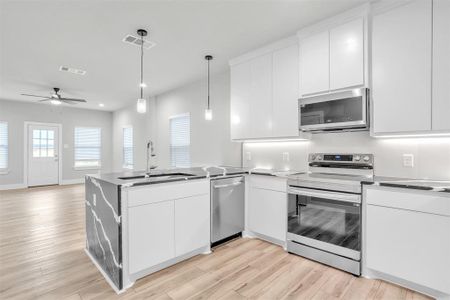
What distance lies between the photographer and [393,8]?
221 cm

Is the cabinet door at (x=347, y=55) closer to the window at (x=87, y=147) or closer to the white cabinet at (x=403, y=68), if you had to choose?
the white cabinet at (x=403, y=68)

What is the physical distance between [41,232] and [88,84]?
3.32m

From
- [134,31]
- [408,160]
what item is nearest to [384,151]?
[408,160]

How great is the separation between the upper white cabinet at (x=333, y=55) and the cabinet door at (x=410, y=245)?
1356 mm

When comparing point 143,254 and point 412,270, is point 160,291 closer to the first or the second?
point 143,254

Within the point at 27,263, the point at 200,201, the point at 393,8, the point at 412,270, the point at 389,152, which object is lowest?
the point at 27,263

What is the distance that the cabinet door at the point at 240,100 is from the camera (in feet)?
11.5

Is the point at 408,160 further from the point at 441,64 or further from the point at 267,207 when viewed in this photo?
the point at 267,207

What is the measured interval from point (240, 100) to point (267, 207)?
1703 millimetres

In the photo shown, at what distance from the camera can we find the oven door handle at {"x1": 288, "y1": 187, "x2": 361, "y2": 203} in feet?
7.20

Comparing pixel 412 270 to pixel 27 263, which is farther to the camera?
pixel 27 263

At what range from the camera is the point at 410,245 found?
193cm

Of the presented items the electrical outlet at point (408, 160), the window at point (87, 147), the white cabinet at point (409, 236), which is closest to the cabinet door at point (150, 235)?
the white cabinet at point (409, 236)

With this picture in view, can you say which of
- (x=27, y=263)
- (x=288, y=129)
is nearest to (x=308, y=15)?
(x=288, y=129)
